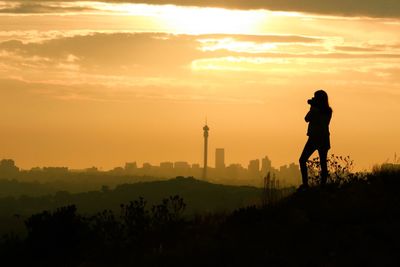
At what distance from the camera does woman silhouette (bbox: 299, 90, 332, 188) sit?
1953 centimetres

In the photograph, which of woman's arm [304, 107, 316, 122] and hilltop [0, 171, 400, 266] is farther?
woman's arm [304, 107, 316, 122]

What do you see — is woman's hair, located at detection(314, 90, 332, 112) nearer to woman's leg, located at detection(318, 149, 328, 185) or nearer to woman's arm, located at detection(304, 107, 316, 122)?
woman's arm, located at detection(304, 107, 316, 122)

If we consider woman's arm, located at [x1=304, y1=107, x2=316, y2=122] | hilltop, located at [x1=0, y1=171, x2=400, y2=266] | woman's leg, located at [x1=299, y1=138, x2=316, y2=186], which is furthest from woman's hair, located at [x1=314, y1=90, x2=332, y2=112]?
hilltop, located at [x1=0, y1=171, x2=400, y2=266]

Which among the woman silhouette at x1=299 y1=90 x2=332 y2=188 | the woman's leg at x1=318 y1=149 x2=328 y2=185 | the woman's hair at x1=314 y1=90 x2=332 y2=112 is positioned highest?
the woman's hair at x1=314 y1=90 x2=332 y2=112

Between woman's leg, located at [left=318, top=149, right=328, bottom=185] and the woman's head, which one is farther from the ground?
the woman's head

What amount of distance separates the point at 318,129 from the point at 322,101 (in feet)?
2.37

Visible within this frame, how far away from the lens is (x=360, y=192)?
19.2m

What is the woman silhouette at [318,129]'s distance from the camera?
19.5m

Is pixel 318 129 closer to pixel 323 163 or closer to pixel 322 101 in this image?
pixel 322 101

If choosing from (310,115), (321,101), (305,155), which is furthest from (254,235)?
(321,101)

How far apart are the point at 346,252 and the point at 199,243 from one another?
3.32m

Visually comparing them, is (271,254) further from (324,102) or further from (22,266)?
(22,266)

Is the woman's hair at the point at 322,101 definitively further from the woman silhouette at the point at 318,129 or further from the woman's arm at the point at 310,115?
the woman's arm at the point at 310,115

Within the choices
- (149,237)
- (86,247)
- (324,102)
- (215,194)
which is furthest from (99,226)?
(215,194)
